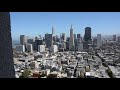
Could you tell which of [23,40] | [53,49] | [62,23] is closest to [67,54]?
[53,49]

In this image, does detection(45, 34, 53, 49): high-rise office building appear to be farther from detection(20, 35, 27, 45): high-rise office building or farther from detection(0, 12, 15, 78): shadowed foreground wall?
detection(0, 12, 15, 78): shadowed foreground wall

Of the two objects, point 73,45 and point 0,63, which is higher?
point 73,45

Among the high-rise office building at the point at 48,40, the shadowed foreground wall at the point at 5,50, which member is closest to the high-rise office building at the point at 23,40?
the shadowed foreground wall at the point at 5,50

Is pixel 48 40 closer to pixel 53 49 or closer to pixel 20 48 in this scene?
pixel 53 49

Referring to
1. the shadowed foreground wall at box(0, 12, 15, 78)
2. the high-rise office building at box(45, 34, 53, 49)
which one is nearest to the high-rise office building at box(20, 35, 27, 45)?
the shadowed foreground wall at box(0, 12, 15, 78)

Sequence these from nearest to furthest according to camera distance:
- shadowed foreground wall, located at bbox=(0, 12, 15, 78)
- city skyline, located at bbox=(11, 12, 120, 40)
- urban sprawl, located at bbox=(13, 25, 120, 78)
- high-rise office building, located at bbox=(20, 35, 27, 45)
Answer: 1. urban sprawl, located at bbox=(13, 25, 120, 78)
2. shadowed foreground wall, located at bbox=(0, 12, 15, 78)
3. city skyline, located at bbox=(11, 12, 120, 40)
4. high-rise office building, located at bbox=(20, 35, 27, 45)
